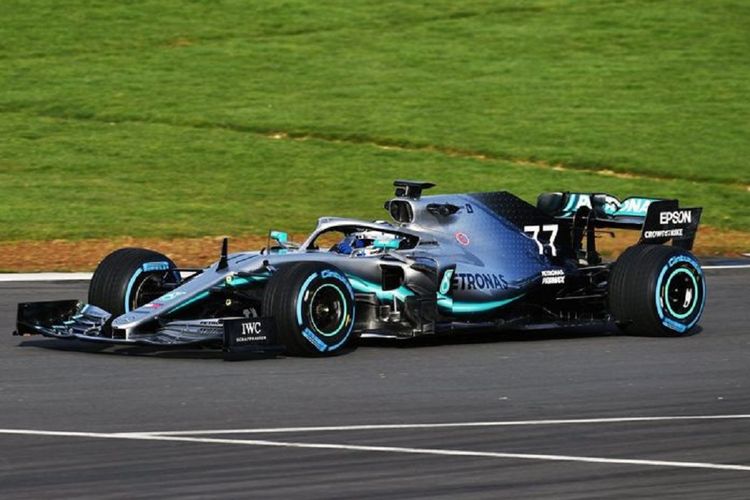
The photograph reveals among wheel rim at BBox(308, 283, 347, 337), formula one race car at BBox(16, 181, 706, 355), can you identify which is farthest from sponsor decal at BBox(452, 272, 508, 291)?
wheel rim at BBox(308, 283, 347, 337)

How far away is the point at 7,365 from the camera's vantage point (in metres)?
11.9

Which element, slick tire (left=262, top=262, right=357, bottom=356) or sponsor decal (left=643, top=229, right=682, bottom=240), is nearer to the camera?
slick tire (left=262, top=262, right=357, bottom=356)

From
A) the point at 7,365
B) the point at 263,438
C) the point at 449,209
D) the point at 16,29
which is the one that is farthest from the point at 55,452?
the point at 16,29

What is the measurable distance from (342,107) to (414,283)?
70.0ft

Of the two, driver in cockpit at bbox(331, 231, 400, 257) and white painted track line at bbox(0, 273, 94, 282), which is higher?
driver in cockpit at bbox(331, 231, 400, 257)

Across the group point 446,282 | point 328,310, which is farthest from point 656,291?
point 328,310

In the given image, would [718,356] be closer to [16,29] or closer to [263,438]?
[263,438]

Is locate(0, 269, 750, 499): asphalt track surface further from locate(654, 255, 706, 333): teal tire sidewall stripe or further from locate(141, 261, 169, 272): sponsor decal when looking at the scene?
locate(141, 261, 169, 272): sponsor decal

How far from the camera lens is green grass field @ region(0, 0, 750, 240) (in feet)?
86.7

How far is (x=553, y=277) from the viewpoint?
1361 cm

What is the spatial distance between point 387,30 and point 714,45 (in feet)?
26.6

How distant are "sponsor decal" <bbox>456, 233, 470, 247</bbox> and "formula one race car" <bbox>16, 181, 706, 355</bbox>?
1cm

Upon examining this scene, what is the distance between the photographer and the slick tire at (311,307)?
11.8 m

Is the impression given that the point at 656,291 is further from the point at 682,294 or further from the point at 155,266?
the point at 155,266
